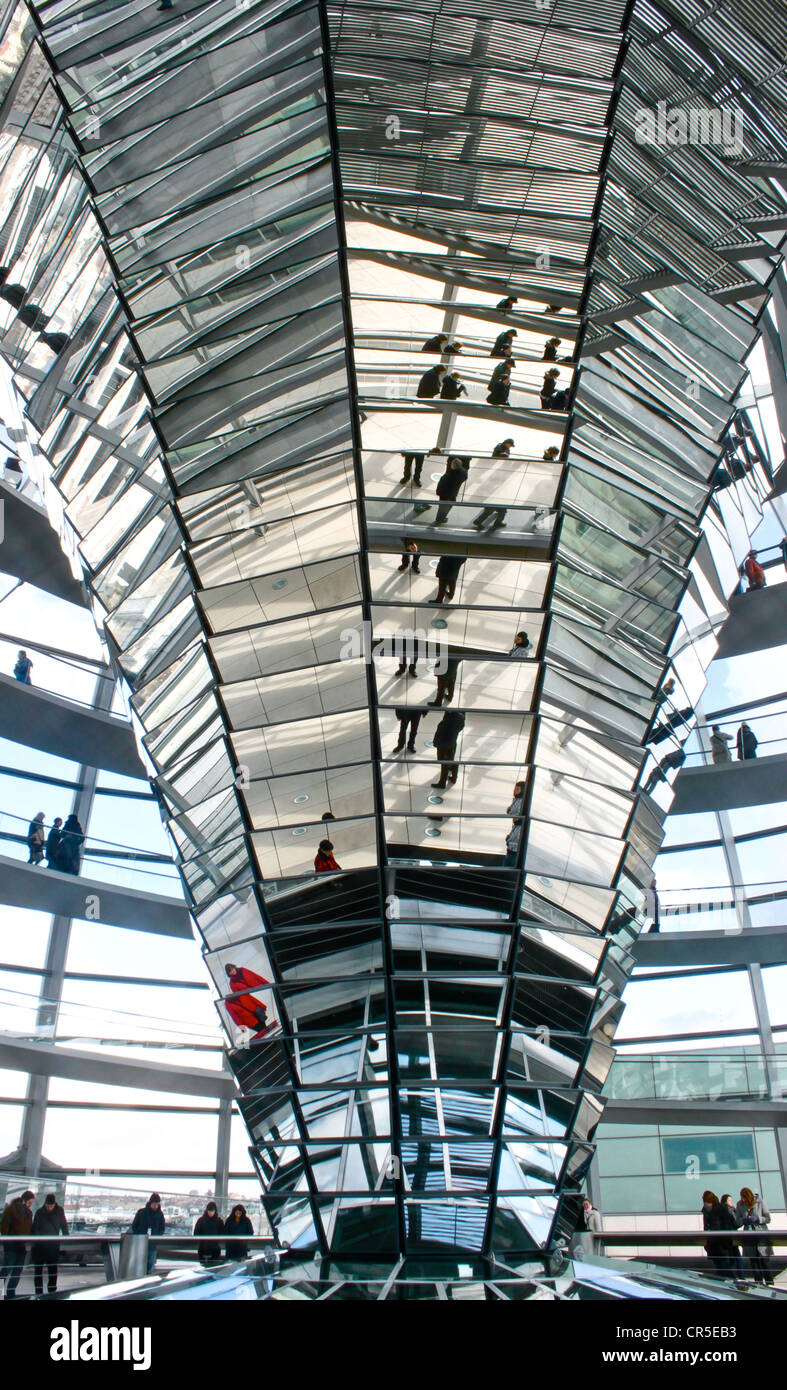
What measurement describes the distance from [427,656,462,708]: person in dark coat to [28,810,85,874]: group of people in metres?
8.92

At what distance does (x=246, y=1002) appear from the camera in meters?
12.1

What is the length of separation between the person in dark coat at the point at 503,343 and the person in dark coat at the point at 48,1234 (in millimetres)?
8613

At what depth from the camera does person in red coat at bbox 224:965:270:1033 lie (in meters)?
11.9

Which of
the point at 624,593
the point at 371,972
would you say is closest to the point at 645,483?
the point at 624,593

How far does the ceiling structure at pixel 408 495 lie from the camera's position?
1065cm

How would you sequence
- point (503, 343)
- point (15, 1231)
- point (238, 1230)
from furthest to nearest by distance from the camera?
point (238, 1230) < point (503, 343) < point (15, 1231)

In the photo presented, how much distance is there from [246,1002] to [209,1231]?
291cm

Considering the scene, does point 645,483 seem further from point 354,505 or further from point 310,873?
point 310,873

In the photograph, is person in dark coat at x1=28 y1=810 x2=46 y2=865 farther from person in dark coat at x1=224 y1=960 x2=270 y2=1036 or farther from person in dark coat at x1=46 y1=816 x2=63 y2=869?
person in dark coat at x1=224 y1=960 x2=270 y2=1036

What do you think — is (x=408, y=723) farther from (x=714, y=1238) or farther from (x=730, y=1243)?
(x=730, y=1243)

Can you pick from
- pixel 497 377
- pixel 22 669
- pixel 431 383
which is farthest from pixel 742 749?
pixel 22 669

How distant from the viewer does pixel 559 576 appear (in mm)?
11734
